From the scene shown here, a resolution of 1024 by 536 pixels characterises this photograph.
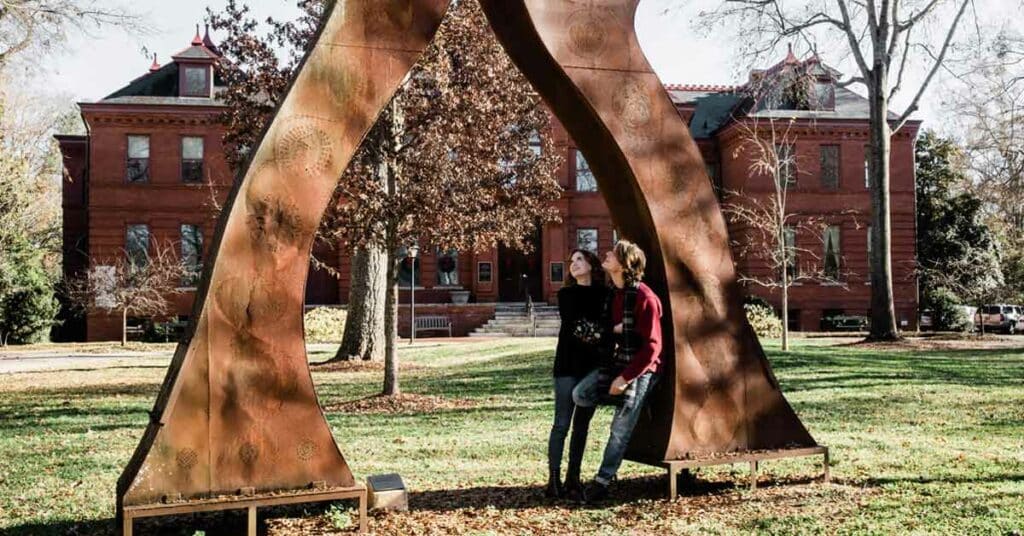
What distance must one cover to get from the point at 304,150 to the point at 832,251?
3461 cm

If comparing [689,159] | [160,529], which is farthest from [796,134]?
[160,529]

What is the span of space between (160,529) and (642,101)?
4.40 m

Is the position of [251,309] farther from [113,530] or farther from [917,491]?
[917,491]

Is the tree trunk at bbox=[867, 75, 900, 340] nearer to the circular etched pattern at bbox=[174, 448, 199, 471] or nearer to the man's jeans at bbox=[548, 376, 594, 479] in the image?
the man's jeans at bbox=[548, 376, 594, 479]

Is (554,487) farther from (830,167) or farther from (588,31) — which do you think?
(830,167)

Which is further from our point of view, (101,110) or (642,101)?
(101,110)

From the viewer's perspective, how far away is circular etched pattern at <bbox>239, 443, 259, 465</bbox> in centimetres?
576

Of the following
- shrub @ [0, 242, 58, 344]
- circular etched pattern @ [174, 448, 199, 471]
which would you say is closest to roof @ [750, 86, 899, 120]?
shrub @ [0, 242, 58, 344]

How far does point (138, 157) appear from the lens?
35719 mm

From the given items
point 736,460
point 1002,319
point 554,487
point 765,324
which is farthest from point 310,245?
point 1002,319

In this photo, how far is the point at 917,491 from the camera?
6.89 m

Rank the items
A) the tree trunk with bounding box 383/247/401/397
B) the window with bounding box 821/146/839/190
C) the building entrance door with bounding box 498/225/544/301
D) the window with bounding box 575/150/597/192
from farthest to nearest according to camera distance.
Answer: the building entrance door with bounding box 498/225/544/301, the window with bounding box 821/146/839/190, the window with bounding box 575/150/597/192, the tree trunk with bounding box 383/247/401/397

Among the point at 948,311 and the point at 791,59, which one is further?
the point at 948,311

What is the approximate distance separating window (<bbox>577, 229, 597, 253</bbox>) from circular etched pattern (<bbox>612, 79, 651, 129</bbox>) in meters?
30.4
